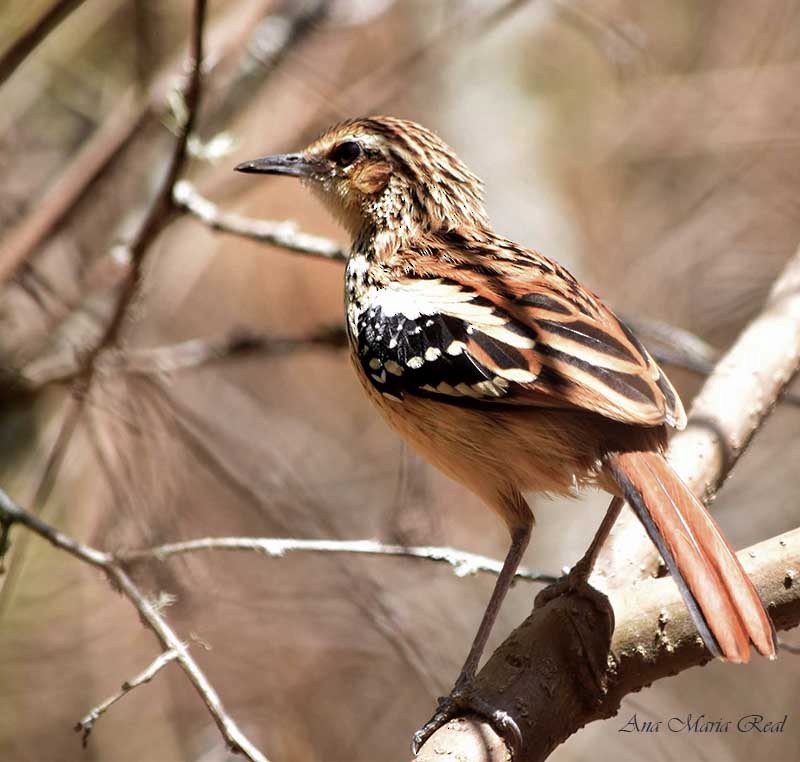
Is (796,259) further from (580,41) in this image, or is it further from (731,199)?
(580,41)

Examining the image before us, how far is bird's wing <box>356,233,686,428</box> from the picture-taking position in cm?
334

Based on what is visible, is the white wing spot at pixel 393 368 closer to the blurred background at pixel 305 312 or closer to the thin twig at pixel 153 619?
the blurred background at pixel 305 312

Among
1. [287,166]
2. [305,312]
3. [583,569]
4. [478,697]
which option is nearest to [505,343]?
[583,569]

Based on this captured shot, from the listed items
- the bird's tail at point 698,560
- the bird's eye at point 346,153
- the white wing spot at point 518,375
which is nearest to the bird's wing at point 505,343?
the white wing spot at point 518,375

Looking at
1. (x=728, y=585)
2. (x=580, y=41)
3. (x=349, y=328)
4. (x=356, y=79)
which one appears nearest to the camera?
(x=728, y=585)

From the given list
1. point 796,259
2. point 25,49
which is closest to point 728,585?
point 796,259

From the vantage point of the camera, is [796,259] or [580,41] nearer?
[796,259]

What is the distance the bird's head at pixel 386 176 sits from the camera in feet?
14.7

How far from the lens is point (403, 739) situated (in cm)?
665

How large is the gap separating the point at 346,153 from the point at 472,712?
240 cm

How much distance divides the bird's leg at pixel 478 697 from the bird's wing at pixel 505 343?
54 centimetres

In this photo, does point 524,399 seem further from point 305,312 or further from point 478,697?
point 305,312

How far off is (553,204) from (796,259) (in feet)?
14.3

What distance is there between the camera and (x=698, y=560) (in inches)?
117
